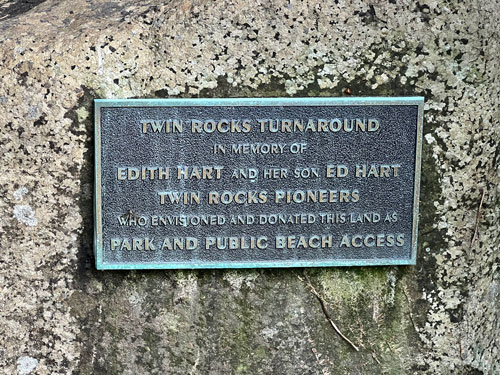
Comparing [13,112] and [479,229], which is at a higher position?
[13,112]

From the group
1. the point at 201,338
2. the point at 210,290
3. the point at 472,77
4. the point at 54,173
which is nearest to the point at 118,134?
the point at 54,173

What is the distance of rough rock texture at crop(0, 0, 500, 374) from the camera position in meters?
2.37

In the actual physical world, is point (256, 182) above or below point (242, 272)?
above

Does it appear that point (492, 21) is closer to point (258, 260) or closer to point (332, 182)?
point (332, 182)

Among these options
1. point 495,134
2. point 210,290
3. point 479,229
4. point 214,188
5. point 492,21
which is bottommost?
point 210,290

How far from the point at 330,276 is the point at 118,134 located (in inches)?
38.1

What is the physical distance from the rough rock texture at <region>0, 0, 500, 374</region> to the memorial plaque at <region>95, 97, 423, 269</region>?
6 cm

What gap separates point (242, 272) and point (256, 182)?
35cm

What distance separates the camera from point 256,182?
8.03 ft

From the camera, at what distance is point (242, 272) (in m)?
2.51

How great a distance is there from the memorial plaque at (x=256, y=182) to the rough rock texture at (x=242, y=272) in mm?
63

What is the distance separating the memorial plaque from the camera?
2.38 metres

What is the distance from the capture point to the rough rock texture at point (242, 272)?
2365 mm

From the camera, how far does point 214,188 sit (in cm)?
244
